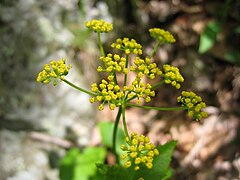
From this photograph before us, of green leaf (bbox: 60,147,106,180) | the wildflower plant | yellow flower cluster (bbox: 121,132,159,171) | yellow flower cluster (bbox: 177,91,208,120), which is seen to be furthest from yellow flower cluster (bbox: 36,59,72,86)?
green leaf (bbox: 60,147,106,180)

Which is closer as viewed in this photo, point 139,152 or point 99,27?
point 139,152

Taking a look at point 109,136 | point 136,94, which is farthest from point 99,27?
point 109,136

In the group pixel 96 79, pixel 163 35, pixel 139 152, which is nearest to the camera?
pixel 139 152

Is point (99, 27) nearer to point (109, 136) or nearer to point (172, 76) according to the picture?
point (172, 76)

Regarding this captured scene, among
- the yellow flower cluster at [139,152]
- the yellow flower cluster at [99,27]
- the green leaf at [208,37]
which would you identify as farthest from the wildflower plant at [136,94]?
the green leaf at [208,37]

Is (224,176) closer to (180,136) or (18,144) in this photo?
(180,136)

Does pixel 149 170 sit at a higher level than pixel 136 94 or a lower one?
lower

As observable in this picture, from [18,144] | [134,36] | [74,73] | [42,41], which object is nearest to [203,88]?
[134,36]
